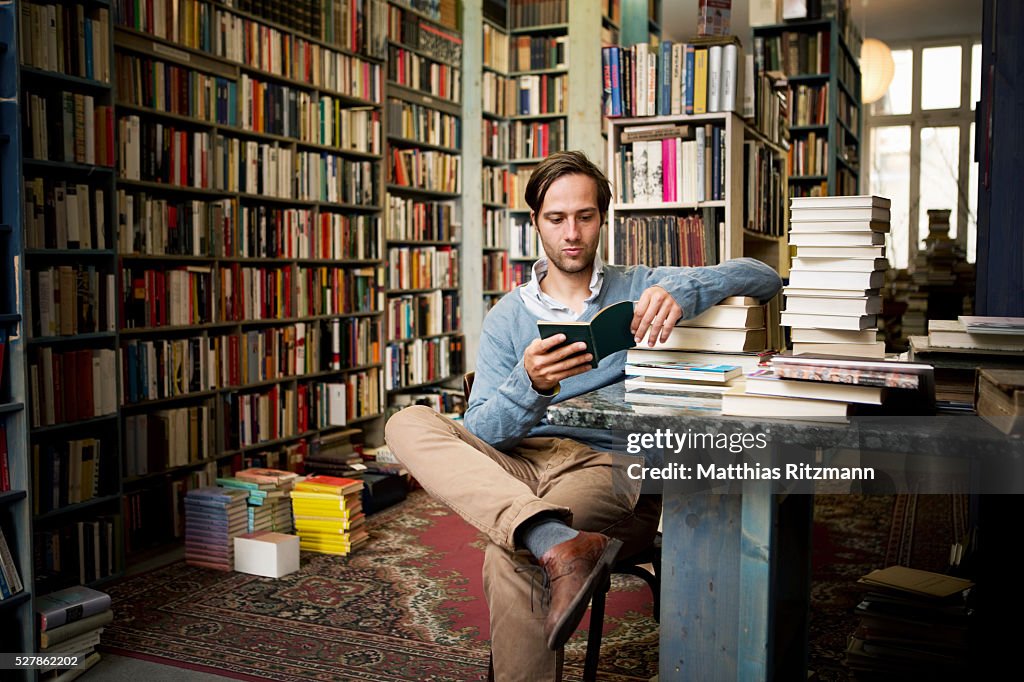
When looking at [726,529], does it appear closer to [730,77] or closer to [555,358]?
[555,358]

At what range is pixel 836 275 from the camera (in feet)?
5.85

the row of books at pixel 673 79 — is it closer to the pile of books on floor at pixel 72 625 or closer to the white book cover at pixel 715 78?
the white book cover at pixel 715 78

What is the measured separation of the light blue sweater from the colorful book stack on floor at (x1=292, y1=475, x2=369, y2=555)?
1.38 meters

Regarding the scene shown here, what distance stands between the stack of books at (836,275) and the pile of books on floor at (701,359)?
9 cm

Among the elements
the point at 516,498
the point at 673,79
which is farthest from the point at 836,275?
the point at 673,79

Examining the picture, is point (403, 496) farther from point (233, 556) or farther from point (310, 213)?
point (310, 213)

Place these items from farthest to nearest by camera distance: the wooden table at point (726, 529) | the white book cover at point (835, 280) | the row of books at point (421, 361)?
the row of books at point (421, 361), the white book cover at point (835, 280), the wooden table at point (726, 529)

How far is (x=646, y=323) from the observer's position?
1645 millimetres

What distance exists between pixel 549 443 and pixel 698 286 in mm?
570

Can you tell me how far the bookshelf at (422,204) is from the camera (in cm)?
521

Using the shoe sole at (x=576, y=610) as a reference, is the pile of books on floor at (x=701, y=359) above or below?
above

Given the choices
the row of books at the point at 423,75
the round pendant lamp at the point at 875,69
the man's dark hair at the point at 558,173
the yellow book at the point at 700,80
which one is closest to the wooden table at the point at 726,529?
the man's dark hair at the point at 558,173

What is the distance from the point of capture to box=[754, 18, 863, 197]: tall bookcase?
6.54 metres

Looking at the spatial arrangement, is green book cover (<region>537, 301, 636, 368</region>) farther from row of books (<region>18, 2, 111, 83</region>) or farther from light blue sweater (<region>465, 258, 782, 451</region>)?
row of books (<region>18, 2, 111, 83</region>)
